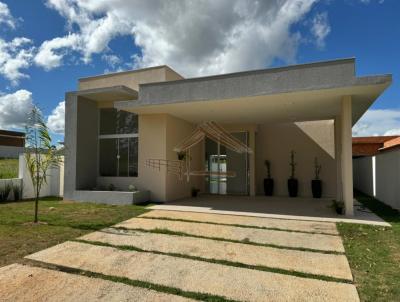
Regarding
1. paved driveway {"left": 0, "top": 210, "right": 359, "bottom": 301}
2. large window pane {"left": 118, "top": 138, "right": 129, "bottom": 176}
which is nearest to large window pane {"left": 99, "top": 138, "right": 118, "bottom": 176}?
large window pane {"left": 118, "top": 138, "right": 129, "bottom": 176}

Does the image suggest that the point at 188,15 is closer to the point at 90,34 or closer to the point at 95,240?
the point at 90,34

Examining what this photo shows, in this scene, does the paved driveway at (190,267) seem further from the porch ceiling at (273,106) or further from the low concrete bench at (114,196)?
the porch ceiling at (273,106)

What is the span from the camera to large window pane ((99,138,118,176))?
1352cm

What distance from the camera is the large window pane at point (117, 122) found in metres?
13.2

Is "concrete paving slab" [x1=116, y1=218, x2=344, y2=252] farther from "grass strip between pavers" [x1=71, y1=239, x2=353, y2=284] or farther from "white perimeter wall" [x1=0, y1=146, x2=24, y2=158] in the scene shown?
"white perimeter wall" [x1=0, y1=146, x2=24, y2=158]

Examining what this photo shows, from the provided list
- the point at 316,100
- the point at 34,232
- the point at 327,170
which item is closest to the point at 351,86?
the point at 316,100

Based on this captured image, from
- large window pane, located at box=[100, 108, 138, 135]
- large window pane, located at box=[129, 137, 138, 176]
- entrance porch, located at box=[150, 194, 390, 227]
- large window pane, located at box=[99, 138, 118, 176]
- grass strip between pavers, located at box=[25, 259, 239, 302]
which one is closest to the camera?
grass strip between pavers, located at box=[25, 259, 239, 302]

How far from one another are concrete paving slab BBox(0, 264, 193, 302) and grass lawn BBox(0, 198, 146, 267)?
33.9 inches

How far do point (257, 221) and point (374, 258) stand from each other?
3511 millimetres

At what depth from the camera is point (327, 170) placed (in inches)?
574

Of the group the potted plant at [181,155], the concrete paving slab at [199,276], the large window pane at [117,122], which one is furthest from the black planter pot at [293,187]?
the concrete paving slab at [199,276]

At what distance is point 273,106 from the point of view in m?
10.7

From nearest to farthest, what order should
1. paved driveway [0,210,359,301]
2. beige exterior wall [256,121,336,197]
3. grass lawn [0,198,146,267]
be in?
1. paved driveway [0,210,359,301]
2. grass lawn [0,198,146,267]
3. beige exterior wall [256,121,336,197]

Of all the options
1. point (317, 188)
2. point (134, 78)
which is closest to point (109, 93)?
point (134, 78)
